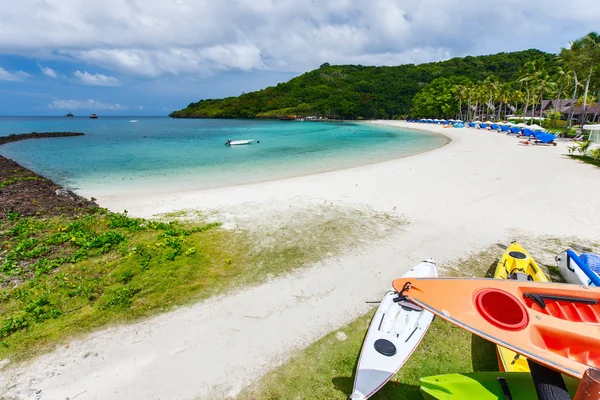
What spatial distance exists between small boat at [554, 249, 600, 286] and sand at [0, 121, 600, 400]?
2.04m

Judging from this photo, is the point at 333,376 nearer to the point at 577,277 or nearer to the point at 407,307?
the point at 407,307

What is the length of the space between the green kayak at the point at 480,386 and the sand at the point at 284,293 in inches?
85.5

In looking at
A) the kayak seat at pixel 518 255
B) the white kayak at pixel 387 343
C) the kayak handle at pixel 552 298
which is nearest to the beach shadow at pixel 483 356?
the white kayak at pixel 387 343

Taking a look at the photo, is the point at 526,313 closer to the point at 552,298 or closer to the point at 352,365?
the point at 552,298

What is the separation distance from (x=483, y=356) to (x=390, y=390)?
1.93 meters

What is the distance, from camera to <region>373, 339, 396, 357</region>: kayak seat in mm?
4726

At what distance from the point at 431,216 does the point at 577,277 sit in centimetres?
498

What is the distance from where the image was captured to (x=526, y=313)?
356 cm

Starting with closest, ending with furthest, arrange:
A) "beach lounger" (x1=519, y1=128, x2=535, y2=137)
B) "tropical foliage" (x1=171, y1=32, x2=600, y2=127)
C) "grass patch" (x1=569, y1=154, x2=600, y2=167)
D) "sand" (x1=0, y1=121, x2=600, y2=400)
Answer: "sand" (x1=0, y1=121, x2=600, y2=400) → "grass patch" (x1=569, y1=154, x2=600, y2=167) → "beach lounger" (x1=519, y1=128, x2=535, y2=137) → "tropical foliage" (x1=171, y1=32, x2=600, y2=127)

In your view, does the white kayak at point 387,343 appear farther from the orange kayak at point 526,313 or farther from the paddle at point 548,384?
the paddle at point 548,384

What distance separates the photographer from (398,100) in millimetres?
133250

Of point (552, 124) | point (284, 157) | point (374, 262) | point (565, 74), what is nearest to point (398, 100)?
point (552, 124)

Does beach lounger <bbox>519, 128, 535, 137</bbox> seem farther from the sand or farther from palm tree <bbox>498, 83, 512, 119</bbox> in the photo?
palm tree <bbox>498, 83, 512, 119</bbox>

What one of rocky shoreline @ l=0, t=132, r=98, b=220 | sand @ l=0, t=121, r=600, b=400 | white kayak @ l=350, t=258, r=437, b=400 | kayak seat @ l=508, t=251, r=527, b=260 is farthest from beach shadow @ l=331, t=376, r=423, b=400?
rocky shoreline @ l=0, t=132, r=98, b=220
